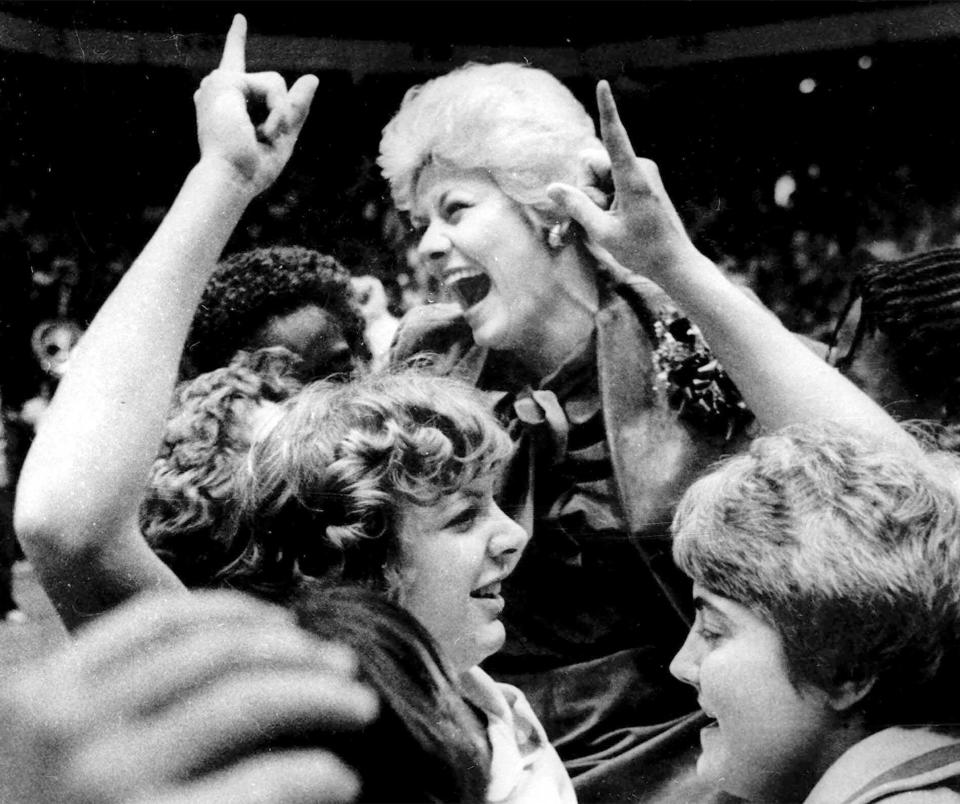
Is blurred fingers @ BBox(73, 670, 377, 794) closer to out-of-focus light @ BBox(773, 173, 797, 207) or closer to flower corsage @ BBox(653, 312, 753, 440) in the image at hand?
flower corsage @ BBox(653, 312, 753, 440)

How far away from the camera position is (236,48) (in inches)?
90.6

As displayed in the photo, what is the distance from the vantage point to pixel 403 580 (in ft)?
7.02

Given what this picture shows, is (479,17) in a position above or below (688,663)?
above

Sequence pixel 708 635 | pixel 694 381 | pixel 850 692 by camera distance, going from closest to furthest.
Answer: pixel 850 692
pixel 708 635
pixel 694 381

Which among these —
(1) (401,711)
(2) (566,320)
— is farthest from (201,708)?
(2) (566,320)

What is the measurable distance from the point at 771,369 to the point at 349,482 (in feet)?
2.82

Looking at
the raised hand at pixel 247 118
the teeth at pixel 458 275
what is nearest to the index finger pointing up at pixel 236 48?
the raised hand at pixel 247 118

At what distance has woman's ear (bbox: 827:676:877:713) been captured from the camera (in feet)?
6.45

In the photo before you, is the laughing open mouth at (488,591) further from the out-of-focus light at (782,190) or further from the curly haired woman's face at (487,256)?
the out-of-focus light at (782,190)

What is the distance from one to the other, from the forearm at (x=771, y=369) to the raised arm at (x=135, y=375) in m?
0.94

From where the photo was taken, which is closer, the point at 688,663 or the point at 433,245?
the point at 688,663

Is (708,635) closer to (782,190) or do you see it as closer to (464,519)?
(464,519)

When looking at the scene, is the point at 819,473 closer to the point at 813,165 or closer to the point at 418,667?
the point at 813,165

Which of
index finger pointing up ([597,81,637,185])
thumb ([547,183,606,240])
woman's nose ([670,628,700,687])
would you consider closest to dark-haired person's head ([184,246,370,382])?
thumb ([547,183,606,240])
